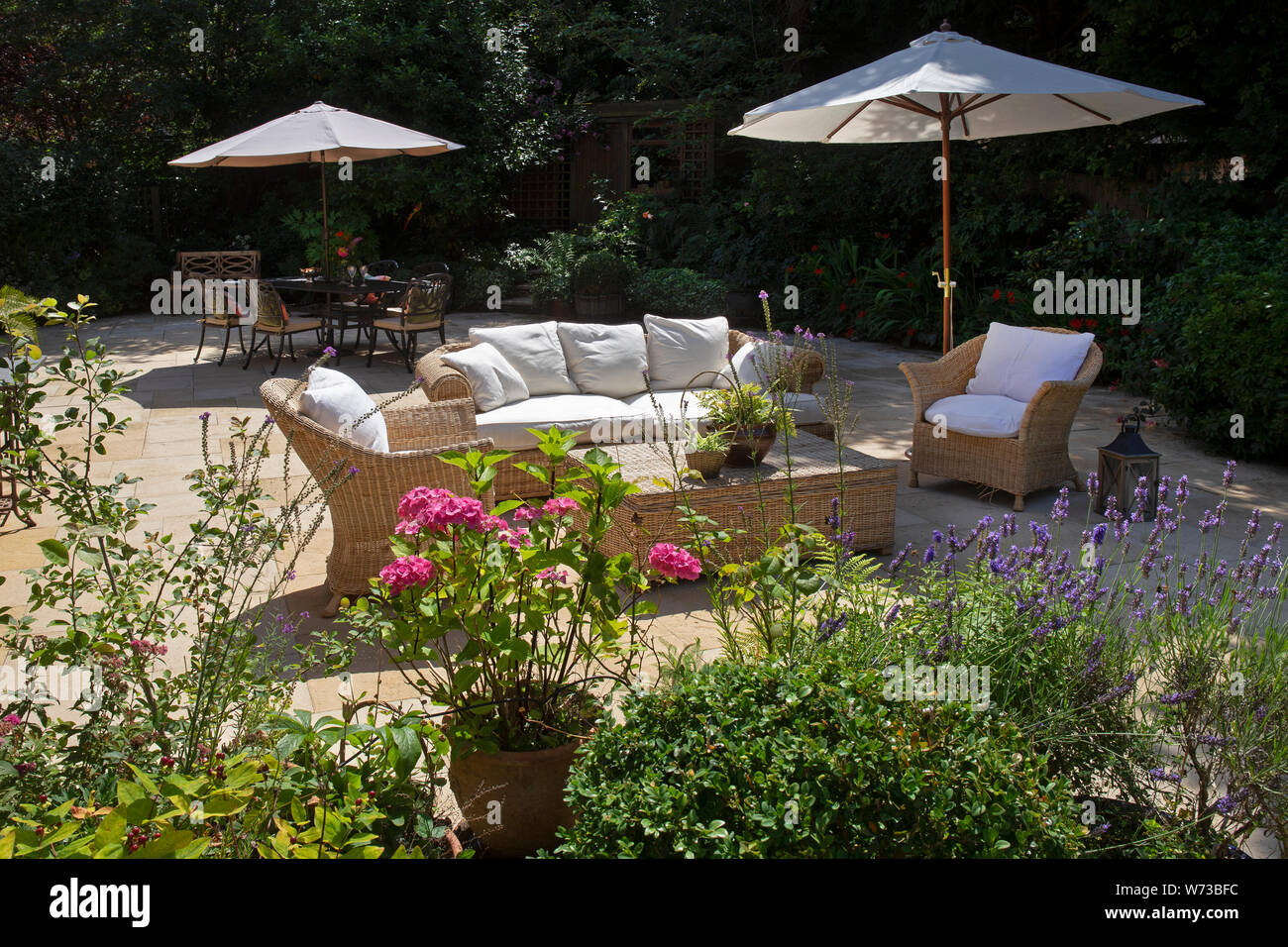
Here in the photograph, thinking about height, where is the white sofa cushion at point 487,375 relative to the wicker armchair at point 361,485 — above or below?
above

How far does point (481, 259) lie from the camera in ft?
47.7

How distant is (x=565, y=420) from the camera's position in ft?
17.8

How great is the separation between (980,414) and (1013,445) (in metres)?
0.30

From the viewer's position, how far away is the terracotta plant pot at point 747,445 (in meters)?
4.59

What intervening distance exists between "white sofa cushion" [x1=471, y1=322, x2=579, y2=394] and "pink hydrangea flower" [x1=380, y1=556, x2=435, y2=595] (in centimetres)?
363

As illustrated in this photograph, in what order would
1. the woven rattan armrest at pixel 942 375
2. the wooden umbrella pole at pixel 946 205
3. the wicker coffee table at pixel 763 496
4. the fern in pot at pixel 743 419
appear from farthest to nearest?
the wooden umbrella pole at pixel 946 205
the woven rattan armrest at pixel 942 375
the fern in pot at pixel 743 419
the wicker coffee table at pixel 763 496

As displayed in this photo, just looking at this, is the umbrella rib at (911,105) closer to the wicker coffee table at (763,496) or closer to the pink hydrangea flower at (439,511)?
the wicker coffee table at (763,496)

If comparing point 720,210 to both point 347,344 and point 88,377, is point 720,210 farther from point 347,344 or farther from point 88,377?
point 88,377

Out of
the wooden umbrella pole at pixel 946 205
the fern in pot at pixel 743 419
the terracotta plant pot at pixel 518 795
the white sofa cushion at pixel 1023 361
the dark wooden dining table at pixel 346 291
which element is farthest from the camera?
the dark wooden dining table at pixel 346 291

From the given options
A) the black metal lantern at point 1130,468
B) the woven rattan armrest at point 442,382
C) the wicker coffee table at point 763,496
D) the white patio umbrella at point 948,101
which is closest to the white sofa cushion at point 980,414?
the black metal lantern at point 1130,468

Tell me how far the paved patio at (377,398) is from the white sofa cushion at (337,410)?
686 millimetres

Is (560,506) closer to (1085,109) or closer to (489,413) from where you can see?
(489,413)
